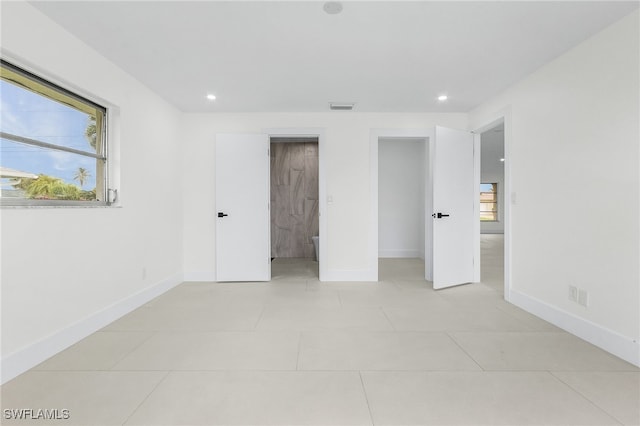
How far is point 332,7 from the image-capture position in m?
2.01

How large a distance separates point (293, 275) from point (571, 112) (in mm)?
3726

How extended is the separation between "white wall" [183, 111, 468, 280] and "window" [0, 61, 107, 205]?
1.50m

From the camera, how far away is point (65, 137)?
241cm

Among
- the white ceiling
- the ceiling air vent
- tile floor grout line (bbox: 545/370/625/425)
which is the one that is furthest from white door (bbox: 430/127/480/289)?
tile floor grout line (bbox: 545/370/625/425)

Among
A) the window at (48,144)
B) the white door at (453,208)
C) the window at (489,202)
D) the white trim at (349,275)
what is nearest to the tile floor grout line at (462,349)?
the white door at (453,208)

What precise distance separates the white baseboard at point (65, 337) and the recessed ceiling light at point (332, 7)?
288cm

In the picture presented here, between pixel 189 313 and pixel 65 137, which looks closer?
pixel 65 137

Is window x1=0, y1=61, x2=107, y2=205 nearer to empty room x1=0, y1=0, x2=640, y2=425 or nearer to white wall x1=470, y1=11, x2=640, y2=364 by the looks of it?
empty room x1=0, y1=0, x2=640, y2=425

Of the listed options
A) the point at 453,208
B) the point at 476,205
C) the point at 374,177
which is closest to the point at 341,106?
the point at 374,177

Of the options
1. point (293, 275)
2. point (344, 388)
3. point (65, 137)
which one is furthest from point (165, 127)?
point (344, 388)

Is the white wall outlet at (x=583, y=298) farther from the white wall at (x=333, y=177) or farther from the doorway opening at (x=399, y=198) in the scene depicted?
the doorway opening at (x=399, y=198)

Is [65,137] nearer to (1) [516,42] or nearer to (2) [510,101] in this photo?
(1) [516,42]

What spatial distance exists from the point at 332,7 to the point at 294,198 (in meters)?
4.56

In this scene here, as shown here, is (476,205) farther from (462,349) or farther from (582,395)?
(582,395)
